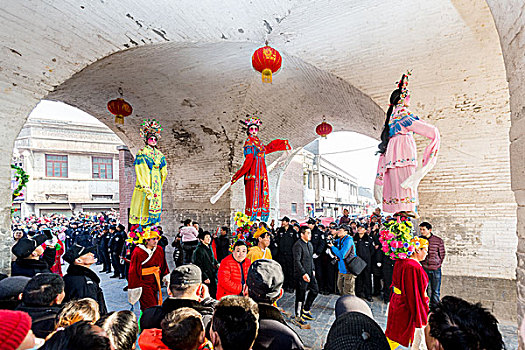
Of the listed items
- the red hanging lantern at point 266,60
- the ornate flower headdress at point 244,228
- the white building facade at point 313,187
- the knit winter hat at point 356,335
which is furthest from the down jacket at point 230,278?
the white building facade at point 313,187

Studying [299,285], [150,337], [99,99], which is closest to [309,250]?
[299,285]

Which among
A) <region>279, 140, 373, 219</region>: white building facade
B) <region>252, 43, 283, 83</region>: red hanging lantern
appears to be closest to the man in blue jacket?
<region>252, 43, 283, 83</region>: red hanging lantern

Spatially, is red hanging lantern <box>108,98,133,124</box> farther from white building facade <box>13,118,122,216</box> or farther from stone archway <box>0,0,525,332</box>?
white building facade <box>13,118,122,216</box>

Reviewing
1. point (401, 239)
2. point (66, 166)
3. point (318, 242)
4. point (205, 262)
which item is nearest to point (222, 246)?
point (205, 262)

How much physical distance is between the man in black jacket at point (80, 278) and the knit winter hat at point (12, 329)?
1668mm

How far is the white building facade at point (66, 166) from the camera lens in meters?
22.7

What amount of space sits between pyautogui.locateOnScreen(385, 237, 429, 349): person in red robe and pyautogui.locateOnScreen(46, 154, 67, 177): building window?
27.3m

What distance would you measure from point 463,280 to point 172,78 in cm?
745

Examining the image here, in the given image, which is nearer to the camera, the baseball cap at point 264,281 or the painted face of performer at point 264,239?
the baseball cap at point 264,281

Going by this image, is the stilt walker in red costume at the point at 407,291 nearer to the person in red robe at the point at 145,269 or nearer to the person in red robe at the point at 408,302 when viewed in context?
the person in red robe at the point at 408,302

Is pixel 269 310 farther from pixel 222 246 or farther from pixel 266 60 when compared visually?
pixel 222 246

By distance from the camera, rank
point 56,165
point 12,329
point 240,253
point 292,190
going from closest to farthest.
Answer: point 12,329 < point 240,253 < point 292,190 < point 56,165

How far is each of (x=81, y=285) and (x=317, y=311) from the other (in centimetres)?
438

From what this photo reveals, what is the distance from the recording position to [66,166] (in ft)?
79.6
